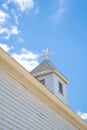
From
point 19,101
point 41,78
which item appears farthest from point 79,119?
point 19,101

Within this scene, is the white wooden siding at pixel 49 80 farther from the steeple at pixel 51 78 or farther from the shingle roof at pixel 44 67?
the shingle roof at pixel 44 67

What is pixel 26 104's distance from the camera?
1077cm

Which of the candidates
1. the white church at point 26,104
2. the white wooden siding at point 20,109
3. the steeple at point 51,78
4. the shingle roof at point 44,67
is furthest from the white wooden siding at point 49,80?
the white wooden siding at point 20,109

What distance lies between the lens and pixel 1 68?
385 inches

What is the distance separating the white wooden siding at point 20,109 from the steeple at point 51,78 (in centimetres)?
510

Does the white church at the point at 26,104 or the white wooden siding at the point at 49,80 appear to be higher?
the white wooden siding at the point at 49,80

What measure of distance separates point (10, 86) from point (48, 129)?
2.95 m

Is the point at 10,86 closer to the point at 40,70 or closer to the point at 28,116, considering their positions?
the point at 28,116

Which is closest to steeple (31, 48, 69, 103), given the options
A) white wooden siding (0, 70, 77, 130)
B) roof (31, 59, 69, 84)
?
roof (31, 59, 69, 84)

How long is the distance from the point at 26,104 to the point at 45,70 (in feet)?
24.3

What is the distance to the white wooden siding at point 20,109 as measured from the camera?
376 inches

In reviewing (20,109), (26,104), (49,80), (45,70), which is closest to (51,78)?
(49,80)

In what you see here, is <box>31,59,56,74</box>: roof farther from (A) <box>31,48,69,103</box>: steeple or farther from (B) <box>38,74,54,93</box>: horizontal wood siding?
(B) <box>38,74,54,93</box>: horizontal wood siding

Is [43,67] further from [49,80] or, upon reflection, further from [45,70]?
[49,80]
